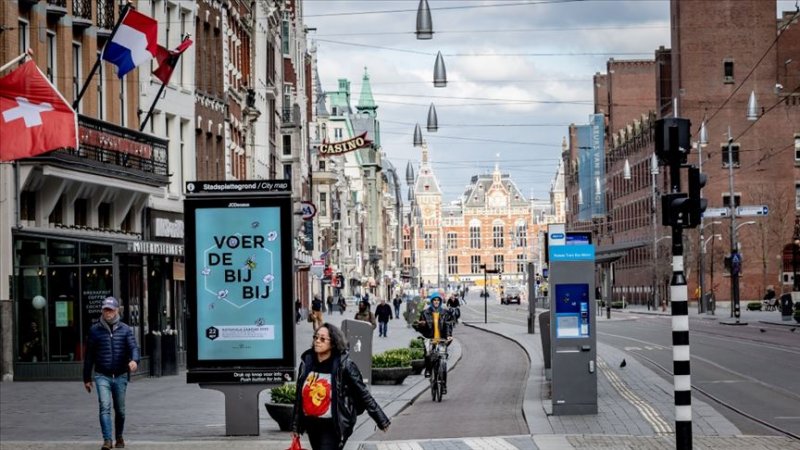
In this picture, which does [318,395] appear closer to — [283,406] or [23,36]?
[283,406]

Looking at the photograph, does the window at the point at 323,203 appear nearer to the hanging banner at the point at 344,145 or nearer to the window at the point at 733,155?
the window at the point at 733,155

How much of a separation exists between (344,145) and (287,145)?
10.0 meters

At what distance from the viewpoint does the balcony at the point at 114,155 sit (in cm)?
3209

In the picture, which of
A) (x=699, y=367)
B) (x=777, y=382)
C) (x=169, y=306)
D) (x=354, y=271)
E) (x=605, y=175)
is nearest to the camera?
(x=777, y=382)

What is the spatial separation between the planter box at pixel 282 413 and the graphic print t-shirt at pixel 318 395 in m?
7.90

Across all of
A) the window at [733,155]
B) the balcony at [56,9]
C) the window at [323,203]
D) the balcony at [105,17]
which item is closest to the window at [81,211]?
the balcony at [105,17]

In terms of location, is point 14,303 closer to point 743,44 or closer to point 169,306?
point 169,306

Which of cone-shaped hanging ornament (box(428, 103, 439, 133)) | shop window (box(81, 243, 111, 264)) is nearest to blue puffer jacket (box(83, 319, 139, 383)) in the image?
shop window (box(81, 243, 111, 264))

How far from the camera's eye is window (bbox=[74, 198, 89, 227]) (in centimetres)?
3556

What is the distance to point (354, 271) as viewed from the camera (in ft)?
463

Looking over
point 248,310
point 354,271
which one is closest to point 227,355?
point 248,310

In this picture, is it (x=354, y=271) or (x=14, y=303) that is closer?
(x=14, y=303)

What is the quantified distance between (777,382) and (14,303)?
15146 millimetres

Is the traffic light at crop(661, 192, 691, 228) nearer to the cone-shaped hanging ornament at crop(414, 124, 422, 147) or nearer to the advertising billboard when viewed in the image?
the advertising billboard
